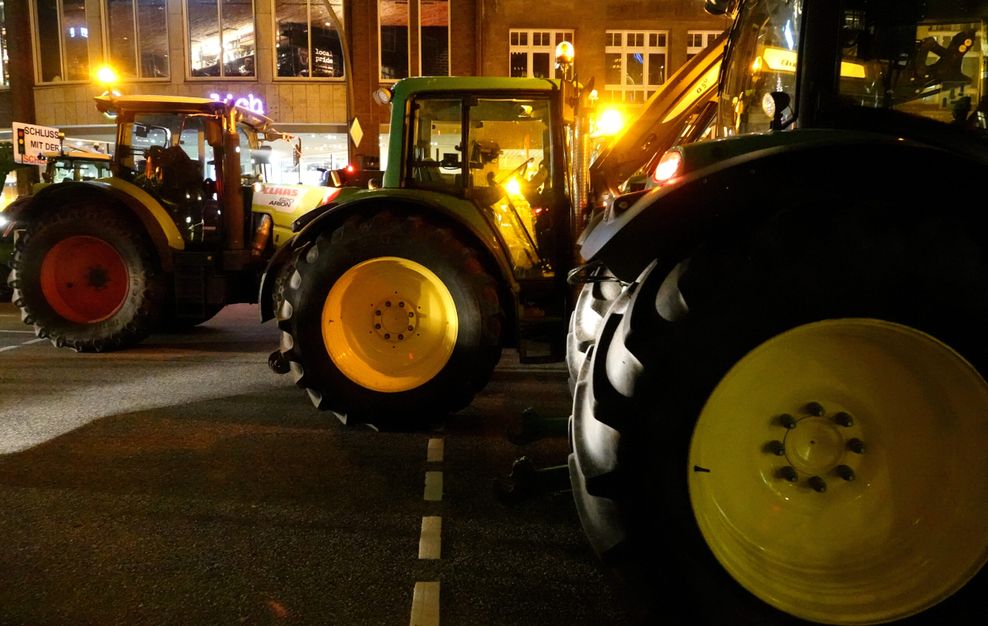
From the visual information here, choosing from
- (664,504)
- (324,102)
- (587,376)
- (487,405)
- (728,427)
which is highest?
(324,102)

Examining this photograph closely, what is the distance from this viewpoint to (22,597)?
264 centimetres

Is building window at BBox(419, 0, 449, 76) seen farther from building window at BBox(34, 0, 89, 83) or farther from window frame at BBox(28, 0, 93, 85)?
→ building window at BBox(34, 0, 89, 83)

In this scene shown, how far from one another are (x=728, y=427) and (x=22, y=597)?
2.64 meters

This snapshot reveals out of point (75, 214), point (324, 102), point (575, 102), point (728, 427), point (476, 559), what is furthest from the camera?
point (324, 102)

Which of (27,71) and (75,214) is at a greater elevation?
(27,71)

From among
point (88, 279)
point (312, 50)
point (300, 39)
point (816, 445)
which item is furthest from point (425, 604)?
point (300, 39)

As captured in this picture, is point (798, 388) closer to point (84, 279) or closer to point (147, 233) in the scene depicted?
point (147, 233)

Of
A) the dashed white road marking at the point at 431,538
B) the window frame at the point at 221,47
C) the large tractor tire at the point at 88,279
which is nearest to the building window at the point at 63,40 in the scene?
the window frame at the point at 221,47

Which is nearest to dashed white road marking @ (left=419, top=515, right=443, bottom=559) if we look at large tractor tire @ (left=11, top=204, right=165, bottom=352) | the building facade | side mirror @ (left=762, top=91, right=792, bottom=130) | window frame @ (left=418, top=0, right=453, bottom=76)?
side mirror @ (left=762, top=91, right=792, bottom=130)

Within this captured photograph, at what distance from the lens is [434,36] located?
19.4 metres

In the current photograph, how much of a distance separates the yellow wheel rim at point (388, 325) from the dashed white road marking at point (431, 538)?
157 centimetres

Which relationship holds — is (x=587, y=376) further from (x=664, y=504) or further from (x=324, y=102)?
(x=324, y=102)

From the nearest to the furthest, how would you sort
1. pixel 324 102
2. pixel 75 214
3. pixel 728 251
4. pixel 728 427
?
1. pixel 728 251
2. pixel 728 427
3. pixel 75 214
4. pixel 324 102

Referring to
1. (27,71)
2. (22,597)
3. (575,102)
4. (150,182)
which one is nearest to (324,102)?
(27,71)
